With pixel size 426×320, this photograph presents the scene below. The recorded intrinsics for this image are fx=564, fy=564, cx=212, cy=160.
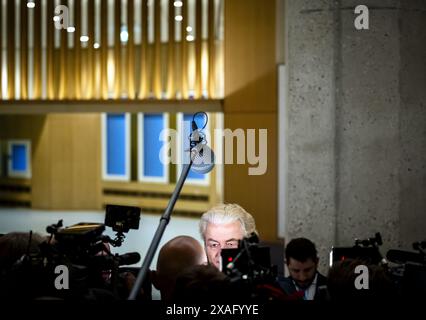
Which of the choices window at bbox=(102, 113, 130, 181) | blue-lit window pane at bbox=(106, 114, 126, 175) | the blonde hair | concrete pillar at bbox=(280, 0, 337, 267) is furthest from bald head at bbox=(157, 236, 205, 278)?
blue-lit window pane at bbox=(106, 114, 126, 175)

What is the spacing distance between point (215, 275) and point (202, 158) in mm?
891

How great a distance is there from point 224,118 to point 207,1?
168 centimetres

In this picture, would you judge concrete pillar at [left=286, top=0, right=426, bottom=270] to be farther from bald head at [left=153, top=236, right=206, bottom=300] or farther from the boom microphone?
bald head at [left=153, top=236, right=206, bottom=300]

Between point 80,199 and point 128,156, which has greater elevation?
point 128,156

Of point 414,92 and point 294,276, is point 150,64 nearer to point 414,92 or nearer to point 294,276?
point 414,92

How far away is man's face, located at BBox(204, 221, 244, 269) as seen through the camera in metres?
2.89

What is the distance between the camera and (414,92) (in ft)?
13.0

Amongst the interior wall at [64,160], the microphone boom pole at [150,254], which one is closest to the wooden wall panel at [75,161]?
the interior wall at [64,160]

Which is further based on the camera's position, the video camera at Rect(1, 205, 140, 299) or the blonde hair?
the blonde hair

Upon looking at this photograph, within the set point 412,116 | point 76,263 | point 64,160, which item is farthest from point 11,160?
point 76,263

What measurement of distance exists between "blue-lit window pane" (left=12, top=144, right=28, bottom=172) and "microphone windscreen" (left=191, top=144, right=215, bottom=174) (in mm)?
8822

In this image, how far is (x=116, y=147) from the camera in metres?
10.2

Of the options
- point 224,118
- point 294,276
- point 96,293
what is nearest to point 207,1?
point 224,118

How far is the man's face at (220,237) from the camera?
289 cm
